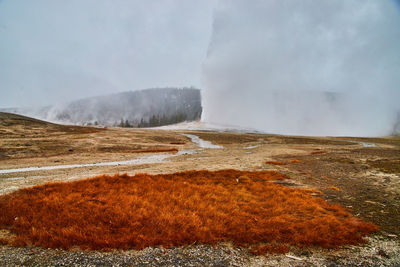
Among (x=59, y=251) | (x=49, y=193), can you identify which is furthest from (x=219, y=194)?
(x=49, y=193)

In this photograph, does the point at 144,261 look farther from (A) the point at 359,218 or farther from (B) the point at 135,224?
(A) the point at 359,218

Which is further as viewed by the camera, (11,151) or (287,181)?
(11,151)

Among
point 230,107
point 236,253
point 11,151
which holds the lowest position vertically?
point 11,151

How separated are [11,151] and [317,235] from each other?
50500 millimetres

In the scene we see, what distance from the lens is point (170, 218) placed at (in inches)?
358

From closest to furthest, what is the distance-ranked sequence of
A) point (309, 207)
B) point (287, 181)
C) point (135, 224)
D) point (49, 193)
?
1. point (135, 224)
2. point (309, 207)
3. point (49, 193)
4. point (287, 181)

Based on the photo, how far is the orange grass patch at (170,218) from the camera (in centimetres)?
763

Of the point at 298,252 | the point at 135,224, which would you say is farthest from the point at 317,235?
the point at 135,224

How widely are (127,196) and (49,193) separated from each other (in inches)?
208

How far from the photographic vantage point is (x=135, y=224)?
28.0ft

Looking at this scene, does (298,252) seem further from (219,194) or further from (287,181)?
(287,181)

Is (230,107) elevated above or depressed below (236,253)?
above

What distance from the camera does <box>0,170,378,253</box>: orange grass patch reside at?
7629 millimetres

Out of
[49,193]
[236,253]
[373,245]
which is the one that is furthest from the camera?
[49,193]
